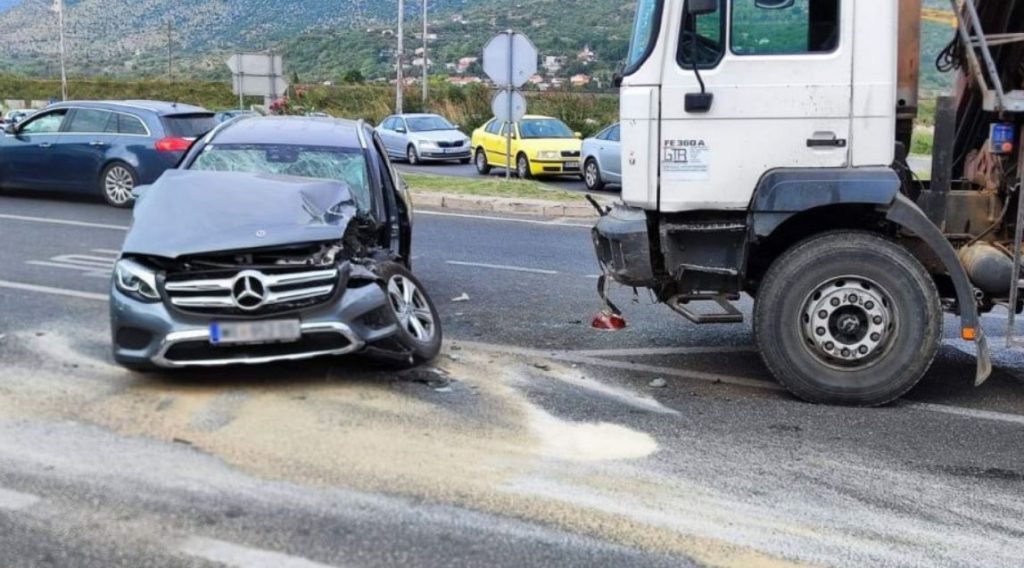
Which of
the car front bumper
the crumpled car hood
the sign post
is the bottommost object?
the car front bumper

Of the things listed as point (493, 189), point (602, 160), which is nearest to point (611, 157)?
point (602, 160)

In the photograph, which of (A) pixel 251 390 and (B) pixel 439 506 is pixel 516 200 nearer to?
(A) pixel 251 390

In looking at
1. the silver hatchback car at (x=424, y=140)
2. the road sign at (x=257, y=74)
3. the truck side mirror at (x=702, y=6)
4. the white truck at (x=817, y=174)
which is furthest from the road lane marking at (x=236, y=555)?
the silver hatchback car at (x=424, y=140)

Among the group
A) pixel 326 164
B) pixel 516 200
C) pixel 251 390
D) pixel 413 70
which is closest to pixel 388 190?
pixel 326 164

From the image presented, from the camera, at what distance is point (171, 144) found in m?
15.8

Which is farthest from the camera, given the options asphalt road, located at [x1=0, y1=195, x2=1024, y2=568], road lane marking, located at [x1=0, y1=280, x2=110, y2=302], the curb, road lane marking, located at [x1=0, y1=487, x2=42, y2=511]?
the curb

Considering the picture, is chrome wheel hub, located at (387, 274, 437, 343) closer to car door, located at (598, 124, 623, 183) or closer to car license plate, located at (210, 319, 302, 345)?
car license plate, located at (210, 319, 302, 345)

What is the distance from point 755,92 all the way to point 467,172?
2353cm

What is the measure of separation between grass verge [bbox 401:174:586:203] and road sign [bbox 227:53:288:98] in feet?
20.0

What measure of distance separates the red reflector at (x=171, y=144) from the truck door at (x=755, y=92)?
11327mm

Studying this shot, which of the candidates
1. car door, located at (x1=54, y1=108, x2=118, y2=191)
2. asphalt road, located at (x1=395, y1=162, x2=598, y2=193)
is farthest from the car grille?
asphalt road, located at (x1=395, y1=162, x2=598, y2=193)

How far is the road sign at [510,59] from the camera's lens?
1859 cm

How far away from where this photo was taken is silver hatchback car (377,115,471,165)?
105 feet

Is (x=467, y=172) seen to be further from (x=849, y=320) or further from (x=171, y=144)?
(x=849, y=320)
